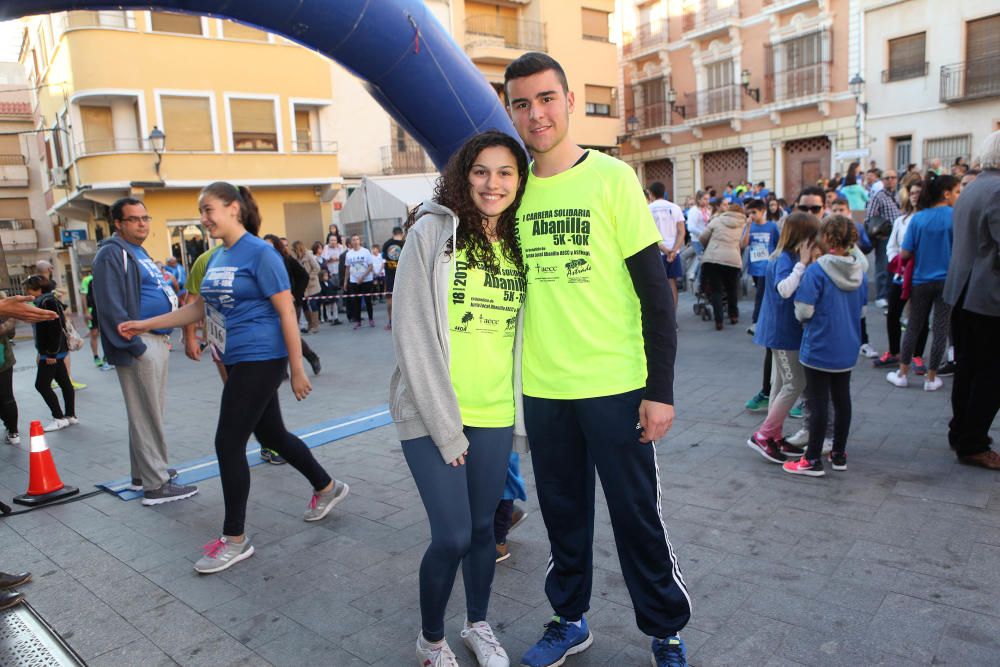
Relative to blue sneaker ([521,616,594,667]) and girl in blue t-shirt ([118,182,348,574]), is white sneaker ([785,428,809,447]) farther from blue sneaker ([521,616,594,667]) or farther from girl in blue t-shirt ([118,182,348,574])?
girl in blue t-shirt ([118,182,348,574])

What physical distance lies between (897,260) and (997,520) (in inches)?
167

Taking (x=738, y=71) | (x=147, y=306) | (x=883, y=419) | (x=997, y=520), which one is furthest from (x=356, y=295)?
(x=738, y=71)

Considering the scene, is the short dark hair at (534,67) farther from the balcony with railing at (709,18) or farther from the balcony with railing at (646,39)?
the balcony with railing at (646,39)

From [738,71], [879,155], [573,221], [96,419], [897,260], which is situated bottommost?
[96,419]

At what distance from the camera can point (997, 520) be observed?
12.0 feet

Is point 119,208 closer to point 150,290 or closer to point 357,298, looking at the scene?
point 150,290

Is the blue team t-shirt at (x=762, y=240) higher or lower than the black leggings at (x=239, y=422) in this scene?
higher

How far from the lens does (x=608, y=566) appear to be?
348 centimetres

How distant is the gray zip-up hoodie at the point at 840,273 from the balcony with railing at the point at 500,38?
26219 mm

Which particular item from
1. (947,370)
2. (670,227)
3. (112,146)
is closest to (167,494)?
(670,227)

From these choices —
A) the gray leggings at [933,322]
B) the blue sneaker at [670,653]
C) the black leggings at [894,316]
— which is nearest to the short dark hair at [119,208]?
the blue sneaker at [670,653]

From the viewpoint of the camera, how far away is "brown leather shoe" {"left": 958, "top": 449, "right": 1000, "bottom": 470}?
4.35 meters

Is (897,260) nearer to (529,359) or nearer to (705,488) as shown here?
(705,488)

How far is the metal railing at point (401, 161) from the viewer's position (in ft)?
90.4
